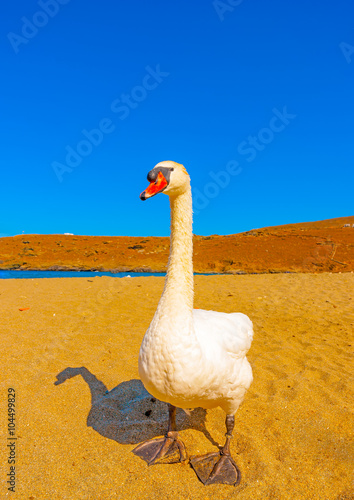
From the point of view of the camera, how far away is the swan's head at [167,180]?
2.40 m

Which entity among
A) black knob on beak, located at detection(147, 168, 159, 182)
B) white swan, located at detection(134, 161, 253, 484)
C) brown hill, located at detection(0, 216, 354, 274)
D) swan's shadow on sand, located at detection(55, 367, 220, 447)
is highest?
brown hill, located at detection(0, 216, 354, 274)

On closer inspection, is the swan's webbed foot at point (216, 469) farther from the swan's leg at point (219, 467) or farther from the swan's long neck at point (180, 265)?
the swan's long neck at point (180, 265)

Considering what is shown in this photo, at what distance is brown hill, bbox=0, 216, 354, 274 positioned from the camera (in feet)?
72.7

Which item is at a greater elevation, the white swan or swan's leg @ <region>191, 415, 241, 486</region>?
the white swan

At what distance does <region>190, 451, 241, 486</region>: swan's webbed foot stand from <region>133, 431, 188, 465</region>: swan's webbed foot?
0.49 feet

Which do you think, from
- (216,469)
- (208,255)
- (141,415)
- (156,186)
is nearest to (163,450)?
(216,469)

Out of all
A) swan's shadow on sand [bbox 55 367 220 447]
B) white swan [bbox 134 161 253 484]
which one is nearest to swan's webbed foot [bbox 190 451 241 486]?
white swan [bbox 134 161 253 484]

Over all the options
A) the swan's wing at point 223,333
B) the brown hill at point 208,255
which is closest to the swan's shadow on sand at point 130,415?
the swan's wing at point 223,333

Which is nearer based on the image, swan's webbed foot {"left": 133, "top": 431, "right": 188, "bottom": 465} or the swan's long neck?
the swan's long neck

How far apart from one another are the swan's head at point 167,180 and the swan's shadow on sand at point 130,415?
253 cm

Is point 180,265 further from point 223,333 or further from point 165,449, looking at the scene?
point 165,449

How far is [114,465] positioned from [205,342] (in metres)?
1.40

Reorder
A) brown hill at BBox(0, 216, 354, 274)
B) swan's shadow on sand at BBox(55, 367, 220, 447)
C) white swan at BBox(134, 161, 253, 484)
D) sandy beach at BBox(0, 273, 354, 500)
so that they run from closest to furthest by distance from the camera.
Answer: white swan at BBox(134, 161, 253, 484), sandy beach at BBox(0, 273, 354, 500), swan's shadow on sand at BBox(55, 367, 220, 447), brown hill at BBox(0, 216, 354, 274)

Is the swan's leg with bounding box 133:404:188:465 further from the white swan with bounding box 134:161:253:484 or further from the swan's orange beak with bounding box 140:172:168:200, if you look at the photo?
the swan's orange beak with bounding box 140:172:168:200
